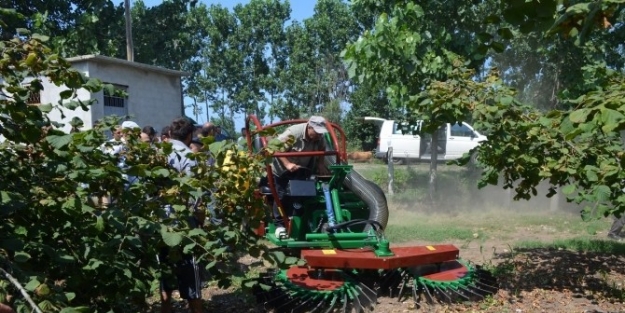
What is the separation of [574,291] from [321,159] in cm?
257

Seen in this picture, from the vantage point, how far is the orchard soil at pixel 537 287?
5.27 m

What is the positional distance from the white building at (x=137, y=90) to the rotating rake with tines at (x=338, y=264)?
6685 millimetres

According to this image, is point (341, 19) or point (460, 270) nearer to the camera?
point (460, 270)

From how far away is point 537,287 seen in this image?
591 centimetres

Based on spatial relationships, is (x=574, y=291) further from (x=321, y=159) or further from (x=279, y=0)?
(x=279, y=0)

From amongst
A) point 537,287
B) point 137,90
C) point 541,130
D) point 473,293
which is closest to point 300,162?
point 473,293

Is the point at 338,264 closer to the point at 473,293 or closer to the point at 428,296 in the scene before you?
the point at 428,296

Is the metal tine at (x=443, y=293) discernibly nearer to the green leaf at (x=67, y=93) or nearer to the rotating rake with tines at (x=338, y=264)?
the rotating rake with tines at (x=338, y=264)

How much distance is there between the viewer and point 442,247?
5539 mm

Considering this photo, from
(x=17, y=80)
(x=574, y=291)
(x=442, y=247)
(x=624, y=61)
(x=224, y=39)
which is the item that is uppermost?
(x=224, y=39)

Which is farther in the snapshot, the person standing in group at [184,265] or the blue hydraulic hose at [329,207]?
the blue hydraulic hose at [329,207]

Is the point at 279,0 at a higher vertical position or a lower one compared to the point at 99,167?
higher

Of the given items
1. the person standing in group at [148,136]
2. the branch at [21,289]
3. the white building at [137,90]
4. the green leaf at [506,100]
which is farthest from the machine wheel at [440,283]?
the white building at [137,90]

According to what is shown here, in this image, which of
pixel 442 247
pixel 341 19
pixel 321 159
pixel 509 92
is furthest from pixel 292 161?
pixel 341 19
